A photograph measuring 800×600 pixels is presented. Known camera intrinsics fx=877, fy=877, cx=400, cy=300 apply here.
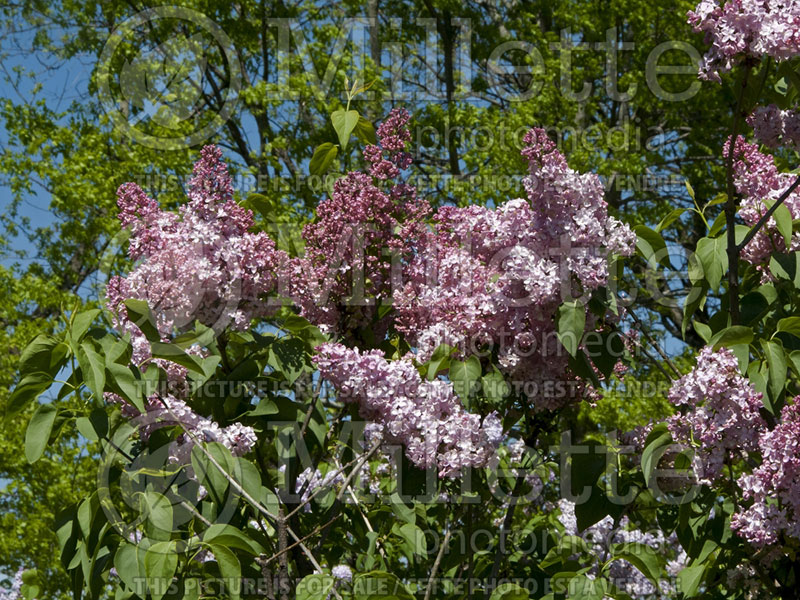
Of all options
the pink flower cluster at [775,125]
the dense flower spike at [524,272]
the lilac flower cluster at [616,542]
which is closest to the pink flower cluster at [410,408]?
the dense flower spike at [524,272]

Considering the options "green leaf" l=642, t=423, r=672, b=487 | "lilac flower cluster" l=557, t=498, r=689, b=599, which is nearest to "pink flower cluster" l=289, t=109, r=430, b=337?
"green leaf" l=642, t=423, r=672, b=487

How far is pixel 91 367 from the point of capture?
2.10 metres

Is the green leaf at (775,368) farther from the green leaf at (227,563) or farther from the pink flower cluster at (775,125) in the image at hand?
the green leaf at (227,563)

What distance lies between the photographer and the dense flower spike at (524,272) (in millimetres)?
A: 2373

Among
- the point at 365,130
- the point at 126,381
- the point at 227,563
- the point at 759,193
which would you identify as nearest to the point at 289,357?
the point at 126,381

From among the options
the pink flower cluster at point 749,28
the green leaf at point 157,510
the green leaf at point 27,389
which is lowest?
the green leaf at point 157,510

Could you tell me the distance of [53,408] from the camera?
7.36ft

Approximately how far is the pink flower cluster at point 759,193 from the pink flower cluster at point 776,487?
29.2 inches

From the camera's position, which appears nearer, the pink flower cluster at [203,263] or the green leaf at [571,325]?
the green leaf at [571,325]

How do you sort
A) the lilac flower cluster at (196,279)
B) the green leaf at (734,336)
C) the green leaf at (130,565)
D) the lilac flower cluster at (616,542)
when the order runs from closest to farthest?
the green leaf at (130,565) → the green leaf at (734,336) → the lilac flower cluster at (196,279) → the lilac flower cluster at (616,542)

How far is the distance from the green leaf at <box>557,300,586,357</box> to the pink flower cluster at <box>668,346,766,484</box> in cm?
32

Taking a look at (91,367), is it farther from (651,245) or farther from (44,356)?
(651,245)

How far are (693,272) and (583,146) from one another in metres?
8.98

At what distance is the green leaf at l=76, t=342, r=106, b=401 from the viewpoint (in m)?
2.07
